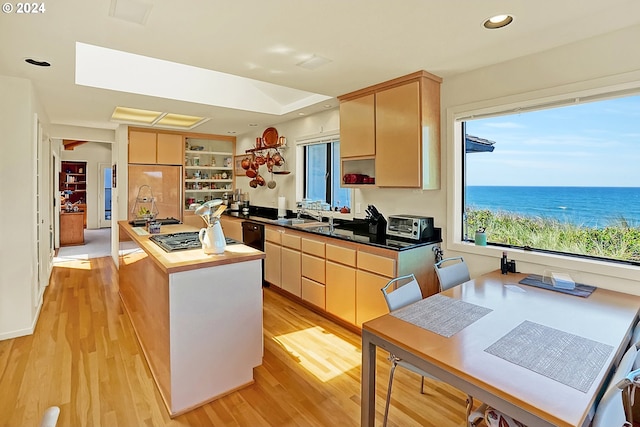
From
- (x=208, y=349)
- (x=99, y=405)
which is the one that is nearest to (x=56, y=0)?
(x=208, y=349)

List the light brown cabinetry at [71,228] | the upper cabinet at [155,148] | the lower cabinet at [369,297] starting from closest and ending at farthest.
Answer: the lower cabinet at [369,297], the upper cabinet at [155,148], the light brown cabinetry at [71,228]

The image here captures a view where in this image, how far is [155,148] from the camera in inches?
222

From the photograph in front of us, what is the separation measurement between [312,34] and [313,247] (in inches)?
83.6

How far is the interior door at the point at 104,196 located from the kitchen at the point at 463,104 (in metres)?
8.39

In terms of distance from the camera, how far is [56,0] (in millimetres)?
1772

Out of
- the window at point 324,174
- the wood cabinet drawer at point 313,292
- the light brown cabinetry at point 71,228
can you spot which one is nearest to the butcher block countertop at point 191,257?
the wood cabinet drawer at point 313,292

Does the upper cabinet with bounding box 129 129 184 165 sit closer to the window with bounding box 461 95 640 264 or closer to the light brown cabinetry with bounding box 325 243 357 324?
the light brown cabinetry with bounding box 325 243 357 324

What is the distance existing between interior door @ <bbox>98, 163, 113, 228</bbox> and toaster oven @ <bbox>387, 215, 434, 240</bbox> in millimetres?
10839

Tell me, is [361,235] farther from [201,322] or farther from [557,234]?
[201,322]

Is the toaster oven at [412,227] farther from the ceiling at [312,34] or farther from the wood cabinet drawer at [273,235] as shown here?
the wood cabinet drawer at [273,235]

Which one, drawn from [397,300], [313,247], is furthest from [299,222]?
[397,300]

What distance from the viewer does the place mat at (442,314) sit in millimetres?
1593

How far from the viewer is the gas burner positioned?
253cm

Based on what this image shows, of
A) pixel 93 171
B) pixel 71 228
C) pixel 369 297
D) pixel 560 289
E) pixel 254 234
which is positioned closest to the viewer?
pixel 560 289
